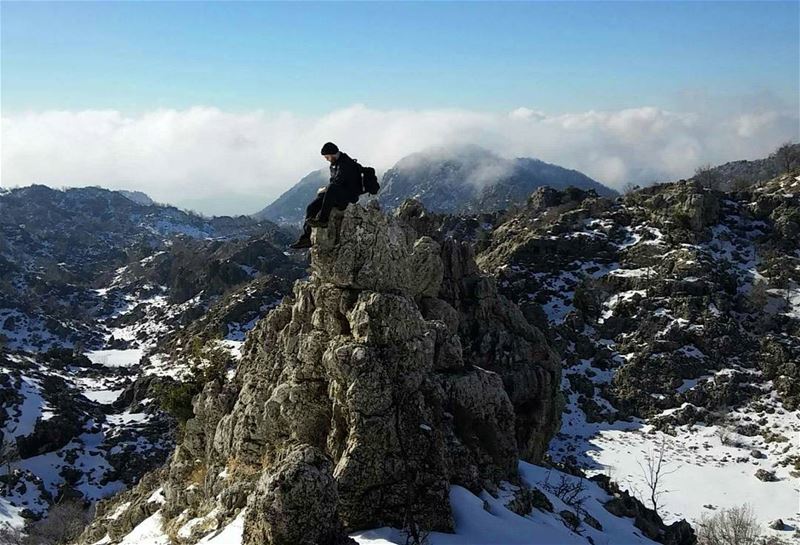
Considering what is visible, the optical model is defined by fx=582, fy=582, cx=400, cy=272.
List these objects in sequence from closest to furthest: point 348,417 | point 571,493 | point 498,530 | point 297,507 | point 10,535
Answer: point 297,507 < point 498,530 < point 348,417 < point 571,493 < point 10,535

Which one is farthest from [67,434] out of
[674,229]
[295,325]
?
[674,229]

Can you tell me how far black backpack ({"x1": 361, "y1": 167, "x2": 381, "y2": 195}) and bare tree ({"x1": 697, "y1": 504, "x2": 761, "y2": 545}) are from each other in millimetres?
23578

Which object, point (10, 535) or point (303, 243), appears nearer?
point (303, 243)

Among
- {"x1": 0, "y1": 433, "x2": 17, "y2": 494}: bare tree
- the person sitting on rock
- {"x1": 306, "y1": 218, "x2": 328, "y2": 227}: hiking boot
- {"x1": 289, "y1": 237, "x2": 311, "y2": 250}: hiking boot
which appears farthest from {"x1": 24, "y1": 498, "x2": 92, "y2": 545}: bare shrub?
the person sitting on rock

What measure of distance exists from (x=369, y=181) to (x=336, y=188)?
862mm

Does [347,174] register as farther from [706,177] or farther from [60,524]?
[706,177]

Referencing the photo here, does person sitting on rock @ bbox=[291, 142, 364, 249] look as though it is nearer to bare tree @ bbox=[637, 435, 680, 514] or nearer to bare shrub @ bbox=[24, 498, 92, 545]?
bare tree @ bbox=[637, 435, 680, 514]

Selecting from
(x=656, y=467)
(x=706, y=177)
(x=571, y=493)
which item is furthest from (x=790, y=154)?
(x=571, y=493)

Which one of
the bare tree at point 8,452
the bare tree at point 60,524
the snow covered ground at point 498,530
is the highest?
the snow covered ground at point 498,530

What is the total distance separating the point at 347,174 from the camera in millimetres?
14406

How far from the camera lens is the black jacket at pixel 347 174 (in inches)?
562

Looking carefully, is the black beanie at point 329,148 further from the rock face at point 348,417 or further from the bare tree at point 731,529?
the bare tree at point 731,529

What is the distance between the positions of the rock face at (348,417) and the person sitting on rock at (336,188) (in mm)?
695

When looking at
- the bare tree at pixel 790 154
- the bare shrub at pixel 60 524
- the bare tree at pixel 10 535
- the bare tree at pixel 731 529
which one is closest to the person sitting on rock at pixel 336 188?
the bare tree at pixel 731 529
